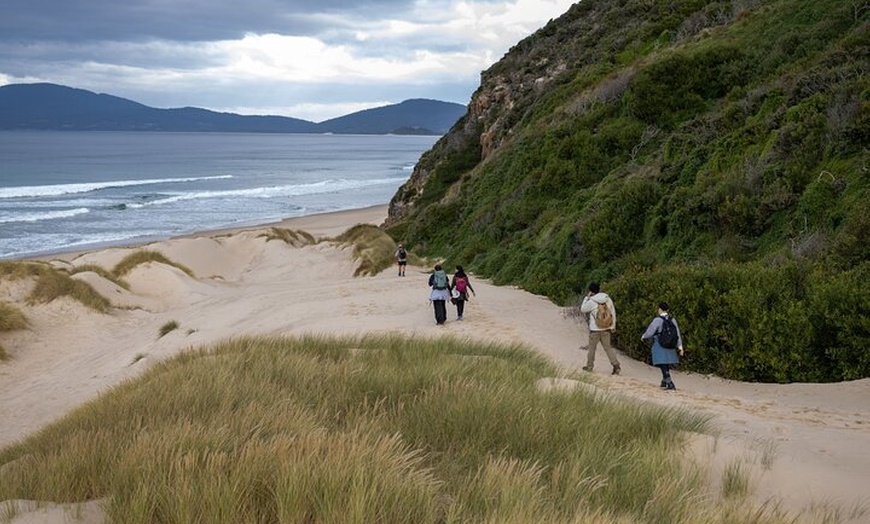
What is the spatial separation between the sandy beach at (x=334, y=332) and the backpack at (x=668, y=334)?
0.64m

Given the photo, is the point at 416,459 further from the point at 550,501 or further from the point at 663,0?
the point at 663,0

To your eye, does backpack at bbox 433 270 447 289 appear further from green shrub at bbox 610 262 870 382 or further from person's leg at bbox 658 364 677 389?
person's leg at bbox 658 364 677 389

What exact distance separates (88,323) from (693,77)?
20.6 metres

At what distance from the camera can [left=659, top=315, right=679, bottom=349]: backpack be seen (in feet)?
34.3

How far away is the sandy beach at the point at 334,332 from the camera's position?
18.5ft

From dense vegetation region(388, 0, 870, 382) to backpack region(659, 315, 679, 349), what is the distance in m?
1.11

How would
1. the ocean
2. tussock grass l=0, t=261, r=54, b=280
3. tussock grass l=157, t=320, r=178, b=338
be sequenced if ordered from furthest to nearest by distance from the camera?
the ocean < tussock grass l=0, t=261, r=54, b=280 < tussock grass l=157, t=320, r=178, b=338

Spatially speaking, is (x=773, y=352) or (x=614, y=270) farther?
(x=614, y=270)

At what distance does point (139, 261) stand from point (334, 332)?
15234mm

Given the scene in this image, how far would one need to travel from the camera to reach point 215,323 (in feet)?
61.7

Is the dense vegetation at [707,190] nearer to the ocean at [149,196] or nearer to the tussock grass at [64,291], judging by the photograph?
the tussock grass at [64,291]

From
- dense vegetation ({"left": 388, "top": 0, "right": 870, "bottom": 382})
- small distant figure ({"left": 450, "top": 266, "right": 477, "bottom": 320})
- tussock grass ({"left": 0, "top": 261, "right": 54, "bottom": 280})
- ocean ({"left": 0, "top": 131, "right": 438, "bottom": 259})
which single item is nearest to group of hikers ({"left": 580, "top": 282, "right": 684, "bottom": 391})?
dense vegetation ({"left": 388, "top": 0, "right": 870, "bottom": 382})

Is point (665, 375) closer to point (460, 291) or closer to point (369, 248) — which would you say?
point (460, 291)

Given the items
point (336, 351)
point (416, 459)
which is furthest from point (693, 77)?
point (416, 459)
